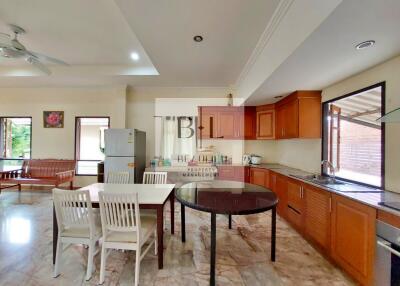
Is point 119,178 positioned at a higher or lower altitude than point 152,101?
lower

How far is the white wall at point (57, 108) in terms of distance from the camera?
207 inches

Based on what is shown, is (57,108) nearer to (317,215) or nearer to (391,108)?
(317,215)

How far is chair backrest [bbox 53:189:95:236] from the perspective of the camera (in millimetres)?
1940

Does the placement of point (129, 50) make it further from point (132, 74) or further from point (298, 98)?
point (298, 98)

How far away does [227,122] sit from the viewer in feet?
Result: 16.0

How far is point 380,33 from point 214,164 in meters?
3.65

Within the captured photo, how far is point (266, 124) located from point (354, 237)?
9.80 feet

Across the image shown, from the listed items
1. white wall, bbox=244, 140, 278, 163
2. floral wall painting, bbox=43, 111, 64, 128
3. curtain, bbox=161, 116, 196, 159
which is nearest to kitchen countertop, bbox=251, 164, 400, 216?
white wall, bbox=244, 140, 278, 163

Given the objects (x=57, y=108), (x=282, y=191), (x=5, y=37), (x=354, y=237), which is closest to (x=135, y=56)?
(x=5, y=37)

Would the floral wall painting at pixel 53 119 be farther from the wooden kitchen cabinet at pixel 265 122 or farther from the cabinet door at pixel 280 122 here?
the cabinet door at pixel 280 122

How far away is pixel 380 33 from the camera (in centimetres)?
160

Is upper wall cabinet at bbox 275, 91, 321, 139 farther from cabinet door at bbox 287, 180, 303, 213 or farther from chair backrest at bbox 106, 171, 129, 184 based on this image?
chair backrest at bbox 106, 171, 129, 184

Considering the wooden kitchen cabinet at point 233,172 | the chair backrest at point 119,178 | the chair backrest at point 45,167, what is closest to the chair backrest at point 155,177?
the chair backrest at point 119,178

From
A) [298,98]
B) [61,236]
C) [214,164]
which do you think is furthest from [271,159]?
[61,236]
